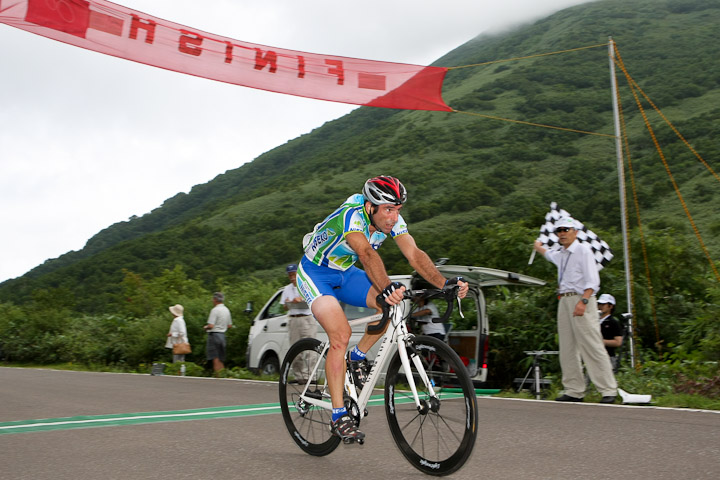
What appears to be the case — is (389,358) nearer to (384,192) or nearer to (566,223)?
(384,192)

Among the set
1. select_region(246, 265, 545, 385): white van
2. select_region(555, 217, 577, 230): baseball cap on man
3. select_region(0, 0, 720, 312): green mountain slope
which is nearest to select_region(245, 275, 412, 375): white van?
select_region(246, 265, 545, 385): white van

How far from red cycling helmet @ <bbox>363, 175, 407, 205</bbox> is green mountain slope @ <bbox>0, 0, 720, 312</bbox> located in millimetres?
27447

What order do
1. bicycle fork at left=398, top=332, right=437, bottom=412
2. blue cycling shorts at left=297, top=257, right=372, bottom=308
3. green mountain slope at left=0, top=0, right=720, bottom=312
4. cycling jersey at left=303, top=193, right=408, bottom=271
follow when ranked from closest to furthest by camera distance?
bicycle fork at left=398, top=332, right=437, bottom=412
cycling jersey at left=303, top=193, right=408, bottom=271
blue cycling shorts at left=297, top=257, right=372, bottom=308
green mountain slope at left=0, top=0, right=720, bottom=312

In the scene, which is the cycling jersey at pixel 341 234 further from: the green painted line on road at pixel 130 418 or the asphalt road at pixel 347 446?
the green painted line on road at pixel 130 418

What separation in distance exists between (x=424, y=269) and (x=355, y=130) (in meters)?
89.6

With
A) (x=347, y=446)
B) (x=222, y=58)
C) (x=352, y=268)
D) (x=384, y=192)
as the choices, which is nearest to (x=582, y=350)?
(x=347, y=446)

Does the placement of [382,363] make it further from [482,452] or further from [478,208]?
[478,208]

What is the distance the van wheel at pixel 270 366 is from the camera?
44.7 ft

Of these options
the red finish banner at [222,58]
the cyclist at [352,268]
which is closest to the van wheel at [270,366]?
the red finish banner at [222,58]

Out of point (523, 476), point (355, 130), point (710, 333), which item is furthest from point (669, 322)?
point (355, 130)

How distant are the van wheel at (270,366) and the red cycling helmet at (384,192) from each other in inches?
366

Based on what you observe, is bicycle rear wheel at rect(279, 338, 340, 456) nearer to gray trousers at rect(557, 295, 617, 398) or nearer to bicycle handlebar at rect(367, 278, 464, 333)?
bicycle handlebar at rect(367, 278, 464, 333)

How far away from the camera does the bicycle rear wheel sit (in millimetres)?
5238

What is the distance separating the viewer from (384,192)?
4.68 m
